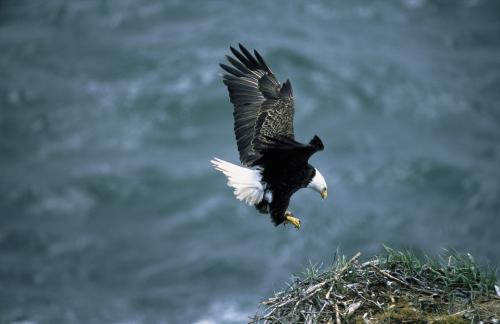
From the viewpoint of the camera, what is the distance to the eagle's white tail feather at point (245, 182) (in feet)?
28.4

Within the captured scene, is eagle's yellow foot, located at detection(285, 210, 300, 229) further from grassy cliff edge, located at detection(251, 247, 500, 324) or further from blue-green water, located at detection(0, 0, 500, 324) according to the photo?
blue-green water, located at detection(0, 0, 500, 324)

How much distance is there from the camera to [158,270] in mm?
18781

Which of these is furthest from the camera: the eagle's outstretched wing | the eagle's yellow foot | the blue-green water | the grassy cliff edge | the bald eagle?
the blue-green water

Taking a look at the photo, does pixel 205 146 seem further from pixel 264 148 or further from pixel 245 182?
pixel 264 148

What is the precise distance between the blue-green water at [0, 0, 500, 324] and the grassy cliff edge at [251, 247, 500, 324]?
973 centimetres

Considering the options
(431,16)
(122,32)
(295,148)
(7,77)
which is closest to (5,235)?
(7,77)

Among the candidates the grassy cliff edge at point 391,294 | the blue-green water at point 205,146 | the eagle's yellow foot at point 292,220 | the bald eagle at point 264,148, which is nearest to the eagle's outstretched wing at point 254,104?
the bald eagle at point 264,148

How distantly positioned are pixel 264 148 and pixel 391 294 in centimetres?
208

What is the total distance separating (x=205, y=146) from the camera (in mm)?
22250

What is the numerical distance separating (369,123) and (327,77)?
2025mm

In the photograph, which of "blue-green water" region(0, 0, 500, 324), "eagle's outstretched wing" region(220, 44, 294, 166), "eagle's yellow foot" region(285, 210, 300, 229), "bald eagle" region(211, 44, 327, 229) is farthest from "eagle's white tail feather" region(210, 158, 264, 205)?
"blue-green water" region(0, 0, 500, 324)

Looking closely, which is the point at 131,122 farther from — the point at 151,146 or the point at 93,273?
the point at 93,273

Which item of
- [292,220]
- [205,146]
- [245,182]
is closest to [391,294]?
[292,220]

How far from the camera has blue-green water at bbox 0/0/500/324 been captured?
18.7 meters
